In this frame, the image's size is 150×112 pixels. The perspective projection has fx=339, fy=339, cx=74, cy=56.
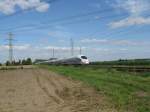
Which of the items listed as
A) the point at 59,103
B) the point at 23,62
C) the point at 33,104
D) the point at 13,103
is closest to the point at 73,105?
the point at 59,103

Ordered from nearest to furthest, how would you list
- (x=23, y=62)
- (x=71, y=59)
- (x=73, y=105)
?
(x=73, y=105) → (x=71, y=59) → (x=23, y=62)

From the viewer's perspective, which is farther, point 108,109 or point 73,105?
point 73,105

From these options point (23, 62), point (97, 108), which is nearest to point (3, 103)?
point (97, 108)

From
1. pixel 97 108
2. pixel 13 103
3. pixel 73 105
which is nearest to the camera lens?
pixel 97 108

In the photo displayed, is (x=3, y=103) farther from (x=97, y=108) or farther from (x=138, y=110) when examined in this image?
(x=138, y=110)

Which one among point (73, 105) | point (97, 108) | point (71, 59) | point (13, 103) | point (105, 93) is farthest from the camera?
point (71, 59)

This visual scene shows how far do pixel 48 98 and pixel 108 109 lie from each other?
4723 millimetres

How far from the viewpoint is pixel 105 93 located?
56.1 ft

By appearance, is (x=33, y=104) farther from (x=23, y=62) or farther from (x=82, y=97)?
(x=23, y=62)

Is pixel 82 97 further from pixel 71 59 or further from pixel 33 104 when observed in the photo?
pixel 71 59

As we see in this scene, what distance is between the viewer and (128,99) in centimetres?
1436

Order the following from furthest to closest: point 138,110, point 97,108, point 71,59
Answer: point 71,59
point 97,108
point 138,110

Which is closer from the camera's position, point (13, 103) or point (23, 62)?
point (13, 103)

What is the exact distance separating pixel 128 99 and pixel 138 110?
264cm
